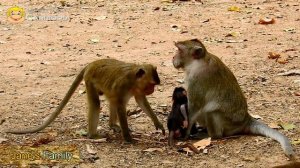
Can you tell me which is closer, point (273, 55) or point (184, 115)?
point (184, 115)

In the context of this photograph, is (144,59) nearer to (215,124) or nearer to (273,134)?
(215,124)

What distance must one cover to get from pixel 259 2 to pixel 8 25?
5848 mm

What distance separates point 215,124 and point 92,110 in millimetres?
1340

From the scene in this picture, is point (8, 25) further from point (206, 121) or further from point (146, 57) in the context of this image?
point (206, 121)

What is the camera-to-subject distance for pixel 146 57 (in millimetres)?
10305

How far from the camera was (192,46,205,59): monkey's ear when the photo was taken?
6.57 metres

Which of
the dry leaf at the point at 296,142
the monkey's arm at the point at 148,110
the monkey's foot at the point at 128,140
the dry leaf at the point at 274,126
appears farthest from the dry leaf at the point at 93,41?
the dry leaf at the point at 296,142

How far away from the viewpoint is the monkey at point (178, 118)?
6469 mm

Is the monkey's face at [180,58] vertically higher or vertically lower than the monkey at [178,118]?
higher

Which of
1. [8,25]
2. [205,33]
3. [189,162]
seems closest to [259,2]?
[205,33]

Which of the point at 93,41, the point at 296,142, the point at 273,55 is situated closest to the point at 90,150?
the point at 296,142

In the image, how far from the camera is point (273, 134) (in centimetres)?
599

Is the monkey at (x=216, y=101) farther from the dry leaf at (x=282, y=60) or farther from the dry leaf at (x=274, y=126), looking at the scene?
the dry leaf at (x=282, y=60)

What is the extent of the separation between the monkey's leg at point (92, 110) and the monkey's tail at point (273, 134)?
5.48 ft
